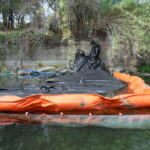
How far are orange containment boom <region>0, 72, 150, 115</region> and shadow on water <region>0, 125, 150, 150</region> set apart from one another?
0.69 ft

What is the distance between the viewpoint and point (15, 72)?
785 centimetres

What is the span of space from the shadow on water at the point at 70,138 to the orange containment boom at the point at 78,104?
21cm

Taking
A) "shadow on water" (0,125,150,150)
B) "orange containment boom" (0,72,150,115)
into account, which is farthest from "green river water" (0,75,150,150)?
"orange containment boom" (0,72,150,115)

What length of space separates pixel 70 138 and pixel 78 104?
1.47 ft

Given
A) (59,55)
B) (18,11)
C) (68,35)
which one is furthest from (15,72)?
(18,11)

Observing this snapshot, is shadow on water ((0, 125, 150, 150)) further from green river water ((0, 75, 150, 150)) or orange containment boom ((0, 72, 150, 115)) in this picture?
orange containment boom ((0, 72, 150, 115))

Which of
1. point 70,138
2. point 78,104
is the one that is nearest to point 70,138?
point 70,138

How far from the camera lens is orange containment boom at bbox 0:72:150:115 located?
2.25m

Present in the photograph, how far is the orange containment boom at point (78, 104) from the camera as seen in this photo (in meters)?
2.25

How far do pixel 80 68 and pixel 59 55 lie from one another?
3391 millimetres

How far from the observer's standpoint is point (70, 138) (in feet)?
6.23

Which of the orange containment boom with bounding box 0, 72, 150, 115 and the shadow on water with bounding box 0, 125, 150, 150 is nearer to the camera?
the shadow on water with bounding box 0, 125, 150, 150

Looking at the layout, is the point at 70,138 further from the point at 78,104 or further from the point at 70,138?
the point at 78,104

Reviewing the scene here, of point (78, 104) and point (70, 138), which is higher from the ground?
point (78, 104)
